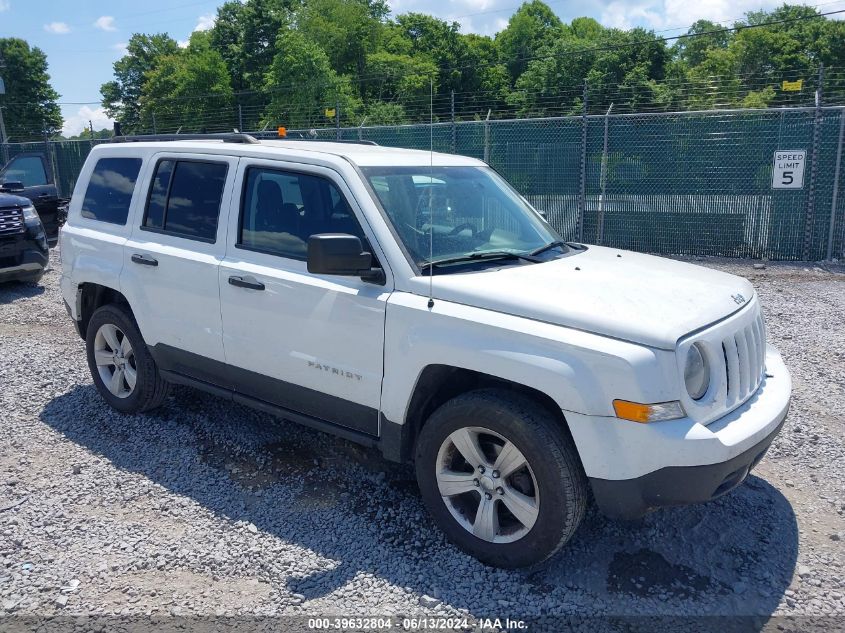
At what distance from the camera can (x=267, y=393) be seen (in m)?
4.34

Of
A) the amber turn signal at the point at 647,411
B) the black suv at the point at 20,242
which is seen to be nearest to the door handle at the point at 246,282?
the amber turn signal at the point at 647,411

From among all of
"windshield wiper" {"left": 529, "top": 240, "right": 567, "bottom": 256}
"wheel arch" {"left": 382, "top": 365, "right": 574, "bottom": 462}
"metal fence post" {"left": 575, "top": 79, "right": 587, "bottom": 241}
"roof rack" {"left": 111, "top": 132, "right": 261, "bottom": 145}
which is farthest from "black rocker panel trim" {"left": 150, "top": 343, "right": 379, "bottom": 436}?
"metal fence post" {"left": 575, "top": 79, "right": 587, "bottom": 241}

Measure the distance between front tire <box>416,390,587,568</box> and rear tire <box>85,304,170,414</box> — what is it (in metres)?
2.50

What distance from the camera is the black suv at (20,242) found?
9266 mm

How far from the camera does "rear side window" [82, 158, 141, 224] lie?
5.18 m

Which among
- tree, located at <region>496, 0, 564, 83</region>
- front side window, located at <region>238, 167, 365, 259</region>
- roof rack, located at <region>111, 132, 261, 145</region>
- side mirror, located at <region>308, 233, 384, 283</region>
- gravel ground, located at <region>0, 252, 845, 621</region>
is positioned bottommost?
gravel ground, located at <region>0, 252, 845, 621</region>

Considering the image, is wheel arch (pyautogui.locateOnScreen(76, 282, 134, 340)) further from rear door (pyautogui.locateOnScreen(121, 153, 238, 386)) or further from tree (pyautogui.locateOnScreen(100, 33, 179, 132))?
tree (pyautogui.locateOnScreen(100, 33, 179, 132))

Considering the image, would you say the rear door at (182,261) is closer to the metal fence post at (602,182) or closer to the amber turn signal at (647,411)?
the amber turn signal at (647,411)

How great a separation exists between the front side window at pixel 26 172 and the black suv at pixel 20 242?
375 centimetres

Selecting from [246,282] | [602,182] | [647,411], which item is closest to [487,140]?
[602,182]

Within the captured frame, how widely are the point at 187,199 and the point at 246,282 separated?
0.95 metres

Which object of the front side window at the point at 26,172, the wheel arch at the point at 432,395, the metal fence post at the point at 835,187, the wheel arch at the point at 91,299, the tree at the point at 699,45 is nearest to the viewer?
the wheel arch at the point at 432,395

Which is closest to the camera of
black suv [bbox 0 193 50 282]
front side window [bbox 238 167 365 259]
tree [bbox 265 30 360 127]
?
Result: front side window [bbox 238 167 365 259]

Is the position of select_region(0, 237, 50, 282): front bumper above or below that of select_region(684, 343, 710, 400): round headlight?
below
